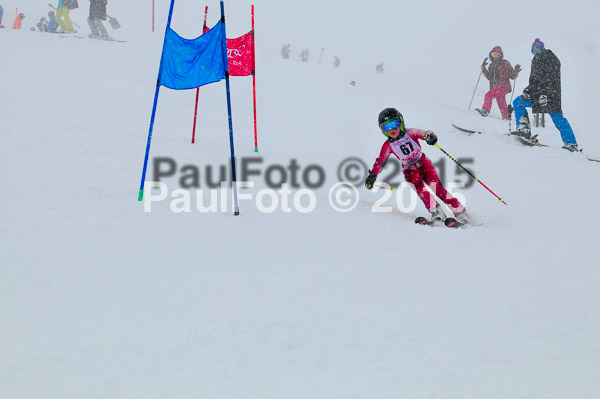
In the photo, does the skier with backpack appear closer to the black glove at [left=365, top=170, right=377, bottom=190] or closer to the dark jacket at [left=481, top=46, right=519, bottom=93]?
the dark jacket at [left=481, top=46, right=519, bottom=93]

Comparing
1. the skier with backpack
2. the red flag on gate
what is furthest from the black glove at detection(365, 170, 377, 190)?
the skier with backpack

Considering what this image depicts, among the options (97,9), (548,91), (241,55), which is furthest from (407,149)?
(97,9)

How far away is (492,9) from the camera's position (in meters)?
63.1

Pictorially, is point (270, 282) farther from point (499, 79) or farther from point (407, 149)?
point (499, 79)

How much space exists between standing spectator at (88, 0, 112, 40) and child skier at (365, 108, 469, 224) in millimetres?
12253

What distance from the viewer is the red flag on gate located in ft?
24.4

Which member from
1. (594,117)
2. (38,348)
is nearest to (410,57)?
(594,117)

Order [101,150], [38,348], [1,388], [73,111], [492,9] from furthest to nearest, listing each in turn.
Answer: [492,9]
[73,111]
[101,150]
[38,348]
[1,388]

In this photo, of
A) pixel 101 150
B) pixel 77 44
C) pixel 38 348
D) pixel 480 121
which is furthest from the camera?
pixel 77 44

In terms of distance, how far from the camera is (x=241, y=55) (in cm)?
754

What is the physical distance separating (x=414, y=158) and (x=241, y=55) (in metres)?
3.87

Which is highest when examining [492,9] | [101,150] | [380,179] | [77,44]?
[492,9]

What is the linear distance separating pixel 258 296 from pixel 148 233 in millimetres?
1432

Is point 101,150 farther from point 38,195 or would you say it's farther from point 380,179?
point 380,179
